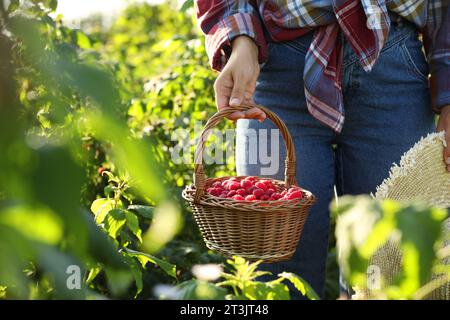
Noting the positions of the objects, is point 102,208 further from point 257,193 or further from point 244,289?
point 244,289

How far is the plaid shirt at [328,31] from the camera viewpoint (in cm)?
152

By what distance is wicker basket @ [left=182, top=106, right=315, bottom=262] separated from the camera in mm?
1432

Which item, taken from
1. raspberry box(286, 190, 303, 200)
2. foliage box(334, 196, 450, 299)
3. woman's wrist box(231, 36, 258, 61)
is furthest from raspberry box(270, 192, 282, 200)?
foliage box(334, 196, 450, 299)

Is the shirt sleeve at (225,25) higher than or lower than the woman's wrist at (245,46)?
higher

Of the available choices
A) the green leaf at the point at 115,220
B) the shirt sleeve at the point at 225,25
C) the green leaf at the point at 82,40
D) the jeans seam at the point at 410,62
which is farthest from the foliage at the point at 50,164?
the green leaf at the point at 82,40

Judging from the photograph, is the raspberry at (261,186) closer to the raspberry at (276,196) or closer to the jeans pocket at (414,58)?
the raspberry at (276,196)

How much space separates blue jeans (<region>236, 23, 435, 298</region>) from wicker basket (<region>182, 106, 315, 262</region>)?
0.13 m

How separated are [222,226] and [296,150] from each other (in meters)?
0.31

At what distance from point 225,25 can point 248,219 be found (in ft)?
1.58

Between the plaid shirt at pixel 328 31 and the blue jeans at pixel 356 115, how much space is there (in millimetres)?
36

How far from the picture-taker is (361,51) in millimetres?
1520
